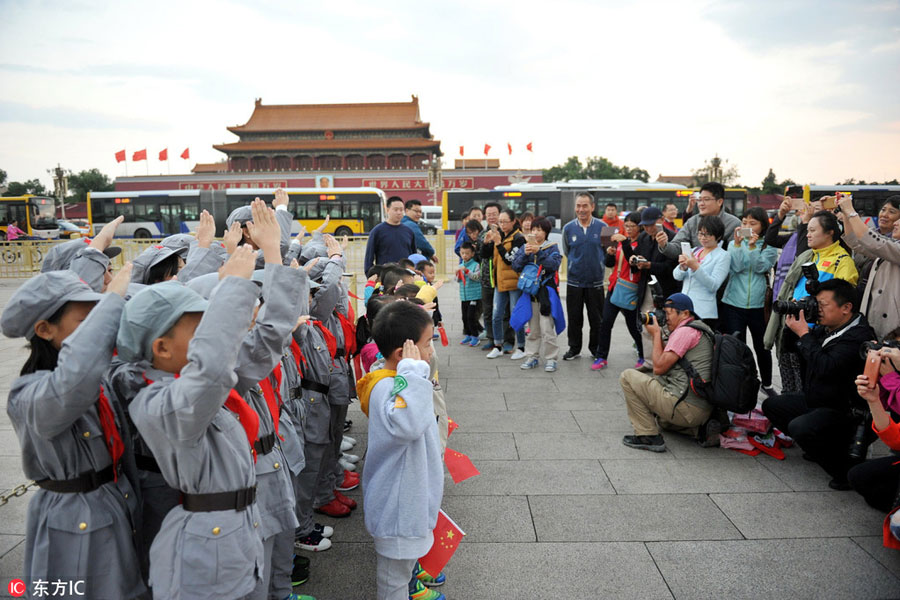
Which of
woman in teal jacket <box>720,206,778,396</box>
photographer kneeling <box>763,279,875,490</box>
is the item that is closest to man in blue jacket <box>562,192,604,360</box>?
woman in teal jacket <box>720,206,778,396</box>

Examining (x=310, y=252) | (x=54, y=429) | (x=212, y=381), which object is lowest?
(x=54, y=429)

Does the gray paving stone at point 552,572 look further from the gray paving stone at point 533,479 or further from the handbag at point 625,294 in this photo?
the handbag at point 625,294

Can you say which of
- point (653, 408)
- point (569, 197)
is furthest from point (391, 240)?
point (569, 197)

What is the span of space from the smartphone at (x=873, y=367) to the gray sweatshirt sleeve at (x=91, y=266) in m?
3.49

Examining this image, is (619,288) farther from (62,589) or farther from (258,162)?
(258,162)

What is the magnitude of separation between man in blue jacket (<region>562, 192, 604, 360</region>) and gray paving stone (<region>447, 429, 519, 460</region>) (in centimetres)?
211

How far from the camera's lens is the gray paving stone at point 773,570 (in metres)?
2.36

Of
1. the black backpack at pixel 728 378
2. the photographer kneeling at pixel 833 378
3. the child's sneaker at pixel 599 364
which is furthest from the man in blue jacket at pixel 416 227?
the photographer kneeling at pixel 833 378

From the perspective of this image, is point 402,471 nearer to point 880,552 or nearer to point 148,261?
point 148,261

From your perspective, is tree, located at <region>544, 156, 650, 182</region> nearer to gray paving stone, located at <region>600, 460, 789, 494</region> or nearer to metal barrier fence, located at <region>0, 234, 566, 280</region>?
metal barrier fence, located at <region>0, 234, 566, 280</region>

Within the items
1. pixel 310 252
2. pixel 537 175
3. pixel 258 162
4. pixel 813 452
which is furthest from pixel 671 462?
pixel 258 162

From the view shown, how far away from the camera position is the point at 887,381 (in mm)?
2809

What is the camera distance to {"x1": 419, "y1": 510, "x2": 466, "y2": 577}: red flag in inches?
88.5

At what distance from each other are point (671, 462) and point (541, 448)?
83 cm
